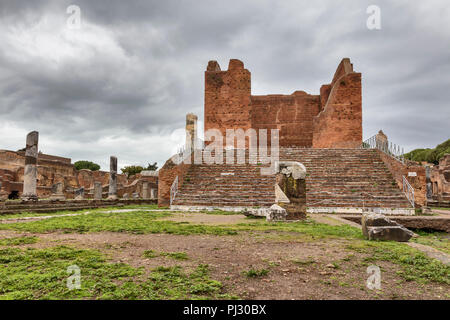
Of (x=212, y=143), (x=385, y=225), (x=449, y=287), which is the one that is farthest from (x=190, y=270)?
(x=212, y=143)

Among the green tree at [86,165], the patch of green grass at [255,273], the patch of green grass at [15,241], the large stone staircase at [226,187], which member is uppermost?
the green tree at [86,165]

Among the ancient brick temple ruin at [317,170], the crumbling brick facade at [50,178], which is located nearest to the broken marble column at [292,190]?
the ancient brick temple ruin at [317,170]

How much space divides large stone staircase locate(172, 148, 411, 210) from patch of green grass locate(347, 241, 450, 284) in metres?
6.64

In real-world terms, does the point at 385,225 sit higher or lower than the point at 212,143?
lower

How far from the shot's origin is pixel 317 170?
13820 millimetres

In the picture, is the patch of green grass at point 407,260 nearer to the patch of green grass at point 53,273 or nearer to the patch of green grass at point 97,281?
the patch of green grass at point 97,281

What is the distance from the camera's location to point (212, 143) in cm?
2220

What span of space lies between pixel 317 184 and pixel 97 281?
1112 cm

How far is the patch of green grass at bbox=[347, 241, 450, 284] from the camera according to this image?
109 inches

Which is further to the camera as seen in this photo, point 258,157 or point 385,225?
point 258,157

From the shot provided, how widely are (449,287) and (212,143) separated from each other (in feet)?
65.7

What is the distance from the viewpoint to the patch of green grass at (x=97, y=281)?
2188 millimetres

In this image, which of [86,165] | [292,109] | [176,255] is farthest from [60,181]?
[86,165]
